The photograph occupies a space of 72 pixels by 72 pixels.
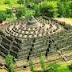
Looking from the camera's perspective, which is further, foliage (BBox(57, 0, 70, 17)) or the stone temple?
foliage (BBox(57, 0, 70, 17))

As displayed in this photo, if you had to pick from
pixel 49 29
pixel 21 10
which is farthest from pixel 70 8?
pixel 49 29

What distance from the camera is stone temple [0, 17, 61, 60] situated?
41312 millimetres

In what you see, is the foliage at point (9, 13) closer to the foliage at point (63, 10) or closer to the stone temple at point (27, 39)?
the foliage at point (63, 10)

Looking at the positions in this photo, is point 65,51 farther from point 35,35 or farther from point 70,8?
point 70,8

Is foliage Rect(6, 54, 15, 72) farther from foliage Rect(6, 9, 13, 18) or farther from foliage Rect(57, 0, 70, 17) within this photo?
foliage Rect(57, 0, 70, 17)

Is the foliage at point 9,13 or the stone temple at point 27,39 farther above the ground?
the stone temple at point 27,39

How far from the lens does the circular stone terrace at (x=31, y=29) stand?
4362 centimetres

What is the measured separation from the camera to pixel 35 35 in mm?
43406

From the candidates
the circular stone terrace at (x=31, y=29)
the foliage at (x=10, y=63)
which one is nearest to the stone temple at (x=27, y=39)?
the circular stone terrace at (x=31, y=29)

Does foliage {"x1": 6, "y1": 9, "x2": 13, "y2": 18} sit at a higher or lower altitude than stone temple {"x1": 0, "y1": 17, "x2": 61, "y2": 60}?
lower

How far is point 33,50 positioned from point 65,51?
529 centimetres

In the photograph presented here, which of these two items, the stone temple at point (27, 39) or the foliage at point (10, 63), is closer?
the foliage at point (10, 63)

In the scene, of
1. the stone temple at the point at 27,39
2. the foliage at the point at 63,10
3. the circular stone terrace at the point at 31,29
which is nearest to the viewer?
the stone temple at the point at 27,39

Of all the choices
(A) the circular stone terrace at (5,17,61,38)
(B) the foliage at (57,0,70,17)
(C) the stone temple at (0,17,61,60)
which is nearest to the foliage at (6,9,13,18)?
(B) the foliage at (57,0,70,17)
